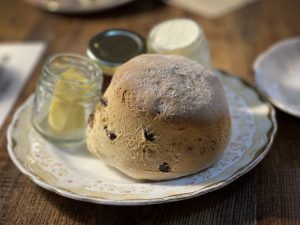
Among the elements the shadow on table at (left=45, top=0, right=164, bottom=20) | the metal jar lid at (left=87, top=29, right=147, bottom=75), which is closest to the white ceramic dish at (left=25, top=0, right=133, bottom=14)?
the shadow on table at (left=45, top=0, right=164, bottom=20)

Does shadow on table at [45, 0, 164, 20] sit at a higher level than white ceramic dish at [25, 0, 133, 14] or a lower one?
lower

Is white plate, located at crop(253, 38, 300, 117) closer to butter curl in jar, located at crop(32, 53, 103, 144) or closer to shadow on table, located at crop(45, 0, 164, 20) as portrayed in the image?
butter curl in jar, located at crop(32, 53, 103, 144)

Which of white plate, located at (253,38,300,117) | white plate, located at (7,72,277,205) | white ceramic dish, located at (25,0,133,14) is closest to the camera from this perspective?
white plate, located at (7,72,277,205)

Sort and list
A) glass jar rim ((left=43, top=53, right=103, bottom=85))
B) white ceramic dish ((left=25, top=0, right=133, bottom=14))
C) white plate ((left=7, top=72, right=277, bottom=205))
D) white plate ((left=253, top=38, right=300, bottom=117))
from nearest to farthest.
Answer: white plate ((left=7, top=72, right=277, bottom=205)) → glass jar rim ((left=43, top=53, right=103, bottom=85)) → white plate ((left=253, top=38, right=300, bottom=117)) → white ceramic dish ((left=25, top=0, right=133, bottom=14))

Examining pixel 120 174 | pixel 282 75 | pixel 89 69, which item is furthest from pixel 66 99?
pixel 282 75

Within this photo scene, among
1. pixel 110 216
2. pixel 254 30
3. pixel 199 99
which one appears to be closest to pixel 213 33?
pixel 254 30
